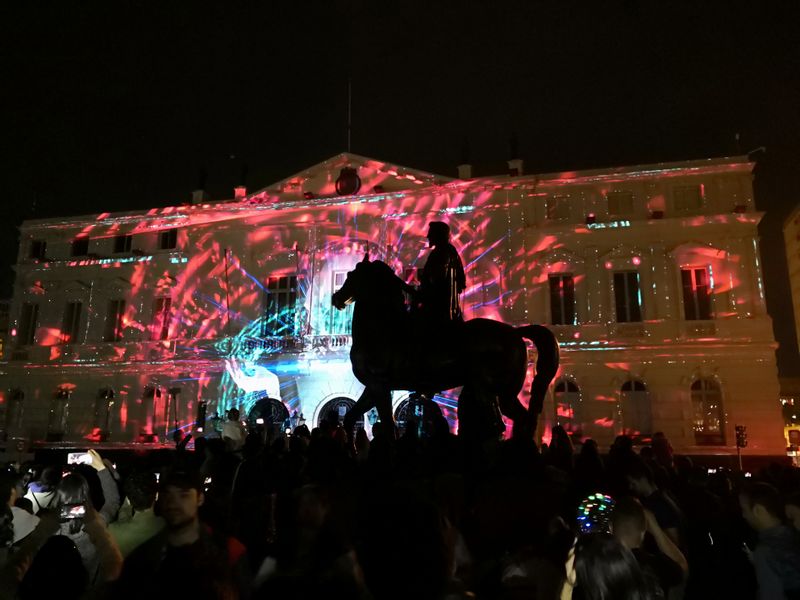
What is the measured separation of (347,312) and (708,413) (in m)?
14.3

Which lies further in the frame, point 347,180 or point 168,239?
point 168,239

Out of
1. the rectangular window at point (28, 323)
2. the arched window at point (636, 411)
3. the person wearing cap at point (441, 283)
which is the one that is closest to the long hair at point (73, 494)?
the person wearing cap at point (441, 283)

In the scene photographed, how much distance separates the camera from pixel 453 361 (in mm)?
8062

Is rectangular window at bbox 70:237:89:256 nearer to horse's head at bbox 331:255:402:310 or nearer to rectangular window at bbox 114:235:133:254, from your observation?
rectangular window at bbox 114:235:133:254

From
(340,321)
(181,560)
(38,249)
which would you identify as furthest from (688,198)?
(38,249)

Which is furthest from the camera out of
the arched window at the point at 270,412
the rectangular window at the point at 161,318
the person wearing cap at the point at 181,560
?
the rectangular window at the point at 161,318

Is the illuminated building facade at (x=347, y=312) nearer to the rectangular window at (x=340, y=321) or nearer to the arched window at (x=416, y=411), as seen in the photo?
the rectangular window at (x=340, y=321)

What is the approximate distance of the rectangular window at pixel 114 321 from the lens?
2902 cm

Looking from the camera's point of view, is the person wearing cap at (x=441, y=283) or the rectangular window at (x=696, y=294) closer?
the person wearing cap at (x=441, y=283)

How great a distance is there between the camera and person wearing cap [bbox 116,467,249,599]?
2.85 meters

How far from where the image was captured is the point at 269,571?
3463 mm

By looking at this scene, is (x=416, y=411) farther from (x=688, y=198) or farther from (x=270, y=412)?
(x=688, y=198)

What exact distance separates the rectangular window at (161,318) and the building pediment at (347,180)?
6.31 metres

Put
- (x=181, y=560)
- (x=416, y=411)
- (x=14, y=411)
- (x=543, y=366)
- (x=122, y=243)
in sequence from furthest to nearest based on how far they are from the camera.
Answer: (x=122, y=243)
(x=14, y=411)
(x=416, y=411)
(x=543, y=366)
(x=181, y=560)
